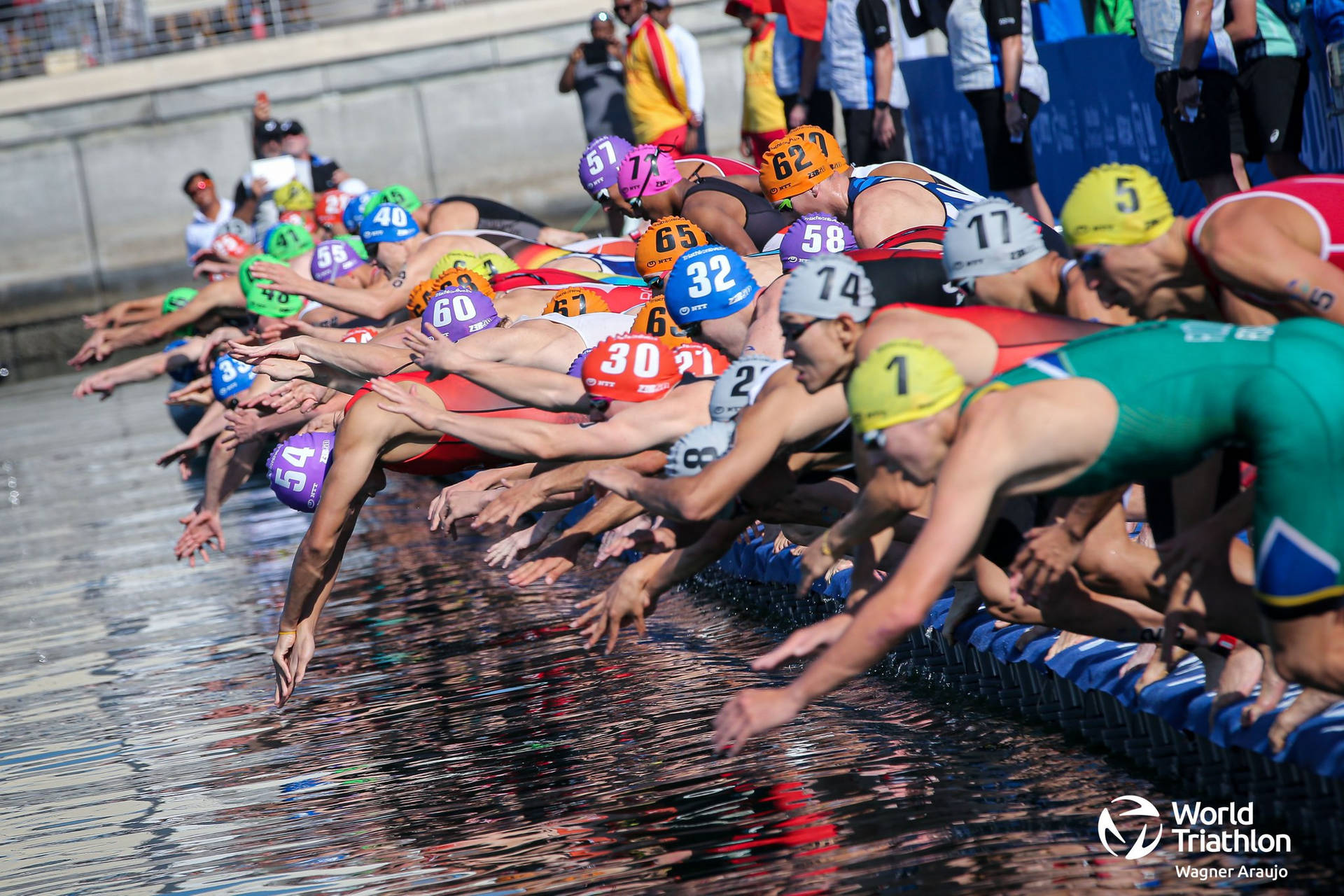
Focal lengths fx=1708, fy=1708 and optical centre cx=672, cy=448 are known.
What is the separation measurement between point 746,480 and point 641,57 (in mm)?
9500

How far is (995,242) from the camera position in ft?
20.3

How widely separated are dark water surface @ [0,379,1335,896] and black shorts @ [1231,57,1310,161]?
10.8ft

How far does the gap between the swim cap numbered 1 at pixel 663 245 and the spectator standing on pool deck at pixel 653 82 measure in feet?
18.8

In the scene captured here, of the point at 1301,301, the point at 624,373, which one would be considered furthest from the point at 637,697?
the point at 1301,301

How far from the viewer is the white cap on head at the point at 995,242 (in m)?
6.18

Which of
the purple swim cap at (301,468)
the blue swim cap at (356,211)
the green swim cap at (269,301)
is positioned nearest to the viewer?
the purple swim cap at (301,468)

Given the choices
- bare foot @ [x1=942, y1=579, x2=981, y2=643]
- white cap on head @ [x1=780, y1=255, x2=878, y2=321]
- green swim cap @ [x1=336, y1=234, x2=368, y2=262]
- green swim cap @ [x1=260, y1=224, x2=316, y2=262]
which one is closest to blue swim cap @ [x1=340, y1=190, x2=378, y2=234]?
green swim cap @ [x1=336, y1=234, x2=368, y2=262]

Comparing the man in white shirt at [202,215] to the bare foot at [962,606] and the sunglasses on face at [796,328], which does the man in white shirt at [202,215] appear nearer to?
the bare foot at [962,606]

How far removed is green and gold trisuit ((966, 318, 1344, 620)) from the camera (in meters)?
4.48

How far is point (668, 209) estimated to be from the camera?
10.5 metres

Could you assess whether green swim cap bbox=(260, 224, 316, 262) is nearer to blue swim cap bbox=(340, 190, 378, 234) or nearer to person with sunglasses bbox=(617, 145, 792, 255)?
blue swim cap bbox=(340, 190, 378, 234)

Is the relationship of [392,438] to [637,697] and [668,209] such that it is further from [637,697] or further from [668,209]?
[668,209]

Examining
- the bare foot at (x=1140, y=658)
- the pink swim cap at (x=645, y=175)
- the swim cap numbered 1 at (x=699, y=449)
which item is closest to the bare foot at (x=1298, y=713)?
the bare foot at (x=1140, y=658)

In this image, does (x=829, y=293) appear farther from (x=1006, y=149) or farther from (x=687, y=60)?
(x=687, y=60)
